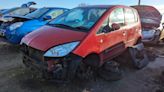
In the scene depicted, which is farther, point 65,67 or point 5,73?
point 5,73

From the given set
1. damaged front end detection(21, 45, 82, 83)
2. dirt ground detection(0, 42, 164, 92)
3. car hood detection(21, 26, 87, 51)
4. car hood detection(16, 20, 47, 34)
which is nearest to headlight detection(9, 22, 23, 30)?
car hood detection(16, 20, 47, 34)

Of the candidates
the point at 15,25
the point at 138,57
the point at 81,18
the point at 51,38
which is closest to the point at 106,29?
the point at 81,18

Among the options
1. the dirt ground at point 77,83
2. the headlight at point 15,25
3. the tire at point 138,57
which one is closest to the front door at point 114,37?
the tire at point 138,57

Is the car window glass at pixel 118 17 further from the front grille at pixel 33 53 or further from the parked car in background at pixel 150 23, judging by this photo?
the parked car in background at pixel 150 23

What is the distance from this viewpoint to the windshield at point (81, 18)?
4.87 metres

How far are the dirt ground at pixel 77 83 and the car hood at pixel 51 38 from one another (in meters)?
0.88

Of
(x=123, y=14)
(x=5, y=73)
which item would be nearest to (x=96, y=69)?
(x=123, y=14)

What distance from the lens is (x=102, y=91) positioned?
472cm

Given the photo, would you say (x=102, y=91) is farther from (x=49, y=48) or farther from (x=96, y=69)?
(x=49, y=48)

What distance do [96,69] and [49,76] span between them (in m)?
1.35

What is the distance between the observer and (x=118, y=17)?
5672mm

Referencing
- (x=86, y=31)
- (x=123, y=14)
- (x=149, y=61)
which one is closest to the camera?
(x=86, y=31)

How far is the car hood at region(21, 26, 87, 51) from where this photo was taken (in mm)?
4238

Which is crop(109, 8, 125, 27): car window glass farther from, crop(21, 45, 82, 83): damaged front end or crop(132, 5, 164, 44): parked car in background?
crop(132, 5, 164, 44): parked car in background
